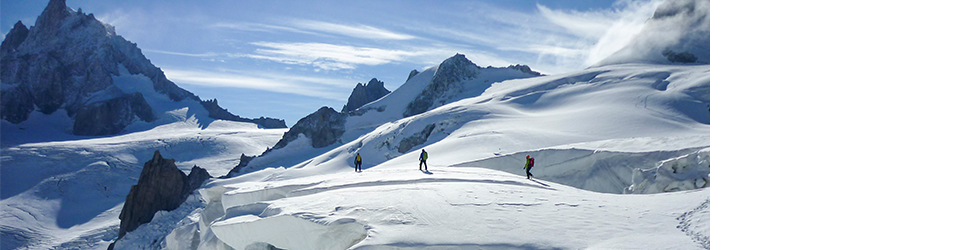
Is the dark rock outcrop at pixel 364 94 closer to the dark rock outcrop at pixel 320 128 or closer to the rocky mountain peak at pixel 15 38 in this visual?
the dark rock outcrop at pixel 320 128

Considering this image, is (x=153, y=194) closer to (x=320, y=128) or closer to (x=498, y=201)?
(x=320, y=128)

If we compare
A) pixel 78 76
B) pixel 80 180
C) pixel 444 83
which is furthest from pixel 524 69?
pixel 78 76

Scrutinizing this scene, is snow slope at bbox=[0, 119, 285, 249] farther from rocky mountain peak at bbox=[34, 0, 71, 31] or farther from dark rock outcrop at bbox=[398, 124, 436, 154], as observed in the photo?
rocky mountain peak at bbox=[34, 0, 71, 31]

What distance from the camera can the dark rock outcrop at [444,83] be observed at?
62.1 metres

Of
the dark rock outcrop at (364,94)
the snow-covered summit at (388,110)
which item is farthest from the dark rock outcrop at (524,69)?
the dark rock outcrop at (364,94)

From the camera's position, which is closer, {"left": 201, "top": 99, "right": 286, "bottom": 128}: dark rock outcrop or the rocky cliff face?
the rocky cliff face

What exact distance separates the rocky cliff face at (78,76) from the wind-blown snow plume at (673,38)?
7455 centimetres

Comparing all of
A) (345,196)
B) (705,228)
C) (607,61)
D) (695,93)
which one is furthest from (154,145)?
(705,228)

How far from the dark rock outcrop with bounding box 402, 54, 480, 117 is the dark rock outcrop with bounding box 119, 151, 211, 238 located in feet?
94.5

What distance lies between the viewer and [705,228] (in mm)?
6246

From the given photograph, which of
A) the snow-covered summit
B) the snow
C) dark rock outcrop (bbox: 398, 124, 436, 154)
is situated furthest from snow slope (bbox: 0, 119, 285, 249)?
dark rock outcrop (bbox: 398, 124, 436, 154)

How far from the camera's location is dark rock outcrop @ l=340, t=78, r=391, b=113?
86188mm

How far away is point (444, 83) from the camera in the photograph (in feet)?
214
